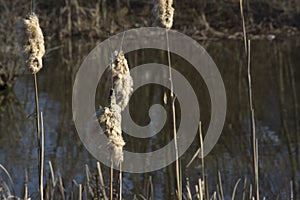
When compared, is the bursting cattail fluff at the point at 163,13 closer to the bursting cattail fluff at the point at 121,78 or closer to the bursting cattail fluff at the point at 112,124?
the bursting cattail fluff at the point at 121,78

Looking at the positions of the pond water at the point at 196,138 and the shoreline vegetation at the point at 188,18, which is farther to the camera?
the shoreline vegetation at the point at 188,18

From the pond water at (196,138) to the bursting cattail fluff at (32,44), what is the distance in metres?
1.81

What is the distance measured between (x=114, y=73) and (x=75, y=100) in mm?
5748

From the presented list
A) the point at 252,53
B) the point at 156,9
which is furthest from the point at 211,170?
the point at 252,53

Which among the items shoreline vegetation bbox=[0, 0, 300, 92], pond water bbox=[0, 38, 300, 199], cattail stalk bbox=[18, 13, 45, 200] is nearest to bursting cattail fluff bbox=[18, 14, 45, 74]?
cattail stalk bbox=[18, 13, 45, 200]

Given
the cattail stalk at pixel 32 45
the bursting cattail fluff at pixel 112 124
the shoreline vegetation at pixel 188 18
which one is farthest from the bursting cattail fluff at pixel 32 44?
the shoreline vegetation at pixel 188 18

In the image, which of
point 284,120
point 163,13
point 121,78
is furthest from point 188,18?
point 121,78

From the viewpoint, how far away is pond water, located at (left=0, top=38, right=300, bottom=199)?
4.88m

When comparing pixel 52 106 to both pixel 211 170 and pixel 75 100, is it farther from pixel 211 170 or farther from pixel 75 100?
pixel 211 170

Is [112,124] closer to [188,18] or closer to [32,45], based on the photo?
[32,45]

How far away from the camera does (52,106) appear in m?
7.15

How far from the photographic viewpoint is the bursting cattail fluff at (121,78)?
5.17 feet

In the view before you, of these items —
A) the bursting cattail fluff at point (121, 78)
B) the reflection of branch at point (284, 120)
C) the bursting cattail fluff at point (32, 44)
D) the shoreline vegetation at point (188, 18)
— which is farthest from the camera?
the shoreline vegetation at point (188, 18)

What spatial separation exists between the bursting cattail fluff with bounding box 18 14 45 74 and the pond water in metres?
1.81
